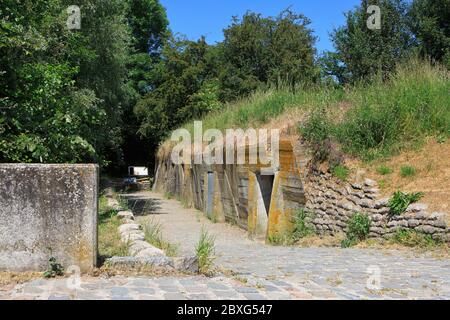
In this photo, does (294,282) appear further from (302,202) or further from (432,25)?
(432,25)

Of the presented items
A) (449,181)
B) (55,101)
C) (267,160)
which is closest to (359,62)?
(267,160)

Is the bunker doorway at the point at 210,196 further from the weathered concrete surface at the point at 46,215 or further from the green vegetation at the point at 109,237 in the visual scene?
the weathered concrete surface at the point at 46,215

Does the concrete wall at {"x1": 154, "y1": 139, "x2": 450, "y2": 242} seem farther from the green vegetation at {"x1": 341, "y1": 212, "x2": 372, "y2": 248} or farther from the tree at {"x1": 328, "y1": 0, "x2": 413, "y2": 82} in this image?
the tree at {"x1": 328, "y1": 0, "x2": 413, "y2": 82}

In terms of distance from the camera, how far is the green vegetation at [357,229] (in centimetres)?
980

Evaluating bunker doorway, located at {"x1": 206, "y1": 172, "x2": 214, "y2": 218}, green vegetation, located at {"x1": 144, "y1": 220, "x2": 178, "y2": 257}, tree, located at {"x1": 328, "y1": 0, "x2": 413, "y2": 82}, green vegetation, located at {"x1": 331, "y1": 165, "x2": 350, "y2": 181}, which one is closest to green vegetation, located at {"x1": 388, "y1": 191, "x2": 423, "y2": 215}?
green vegetation, located at {"x1": 331, "y1": 165, "x2": 350, "y2": 181}

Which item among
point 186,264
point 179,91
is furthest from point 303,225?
point 179,91

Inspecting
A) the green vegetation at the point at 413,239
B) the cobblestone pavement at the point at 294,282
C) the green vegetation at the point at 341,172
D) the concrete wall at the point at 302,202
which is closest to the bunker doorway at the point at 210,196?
the concrete wall at the point at 302,202

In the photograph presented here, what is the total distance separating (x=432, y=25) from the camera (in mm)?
24781

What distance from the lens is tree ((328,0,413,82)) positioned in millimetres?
24828

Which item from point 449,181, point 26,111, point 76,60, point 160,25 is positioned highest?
point 160,25

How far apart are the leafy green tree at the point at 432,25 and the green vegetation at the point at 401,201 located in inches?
686
